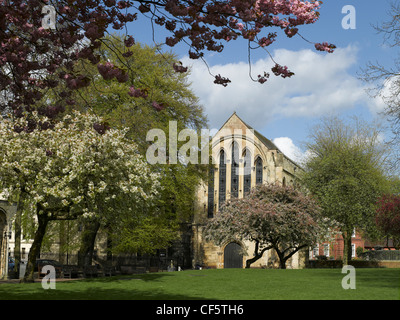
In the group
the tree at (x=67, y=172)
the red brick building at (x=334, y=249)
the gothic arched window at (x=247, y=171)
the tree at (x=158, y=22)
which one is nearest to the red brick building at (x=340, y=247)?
the red brick building at (x=334, y=249)

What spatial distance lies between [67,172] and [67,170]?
61cm

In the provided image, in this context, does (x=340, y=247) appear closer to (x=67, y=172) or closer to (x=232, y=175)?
(x=232, y=175)

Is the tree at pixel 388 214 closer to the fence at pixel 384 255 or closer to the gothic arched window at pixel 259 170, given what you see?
the fence at pixel 384 255

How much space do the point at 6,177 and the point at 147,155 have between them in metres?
13.3

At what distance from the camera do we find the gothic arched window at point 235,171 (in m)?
55.8

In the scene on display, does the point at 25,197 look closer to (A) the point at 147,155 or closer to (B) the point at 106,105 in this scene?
(A) the point at 147,155

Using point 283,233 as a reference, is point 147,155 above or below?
above

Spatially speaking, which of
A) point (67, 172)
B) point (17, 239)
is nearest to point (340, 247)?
point (17, 239)

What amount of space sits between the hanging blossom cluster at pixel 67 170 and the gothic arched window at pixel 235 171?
32897mm

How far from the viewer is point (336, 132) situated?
5122 cm

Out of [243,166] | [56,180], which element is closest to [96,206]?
[56,180]

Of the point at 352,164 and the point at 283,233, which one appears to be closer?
the point at 283,233

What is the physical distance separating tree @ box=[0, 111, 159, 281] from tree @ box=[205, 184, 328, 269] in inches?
592

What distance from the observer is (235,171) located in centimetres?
5659
